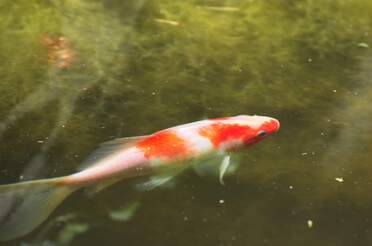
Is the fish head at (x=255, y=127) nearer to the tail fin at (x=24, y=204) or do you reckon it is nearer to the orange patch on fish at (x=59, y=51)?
the tail fin at (x=24, y=204)

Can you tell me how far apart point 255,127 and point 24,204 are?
2.67 feet

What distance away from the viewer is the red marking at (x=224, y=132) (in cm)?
201

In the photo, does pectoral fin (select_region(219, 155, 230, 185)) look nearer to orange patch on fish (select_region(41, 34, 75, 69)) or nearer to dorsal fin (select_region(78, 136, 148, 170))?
dorsal fin (select_region(78, 136, 148, 170))

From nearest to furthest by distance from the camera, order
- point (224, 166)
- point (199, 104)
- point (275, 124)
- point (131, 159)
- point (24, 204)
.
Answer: point (24, 204), point (131, 159), point (224, 166), point (275, 124), point (199, 104)

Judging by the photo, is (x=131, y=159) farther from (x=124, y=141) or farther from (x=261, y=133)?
(x=261, y=133)

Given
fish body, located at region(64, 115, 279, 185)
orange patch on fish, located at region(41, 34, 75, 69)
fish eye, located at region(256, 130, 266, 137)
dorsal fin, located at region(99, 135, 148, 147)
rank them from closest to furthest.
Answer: fish body, located at region(64, 115, 279, 185)
dorsal fin, located at region(99, 135, 148, 147)
fish eye, located at region(256, 130, 266, 137)
orange patch on fish, located at region(41, 34, 75, 69)

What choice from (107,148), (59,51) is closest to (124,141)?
(107,148)

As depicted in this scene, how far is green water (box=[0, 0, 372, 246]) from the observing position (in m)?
1.89

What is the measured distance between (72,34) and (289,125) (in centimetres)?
104

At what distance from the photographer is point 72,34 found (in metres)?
2.62

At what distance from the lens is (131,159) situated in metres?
1.88

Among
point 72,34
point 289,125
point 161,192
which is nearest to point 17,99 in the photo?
point 72,34

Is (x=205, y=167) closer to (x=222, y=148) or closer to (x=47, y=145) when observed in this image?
(x=222, y=148)

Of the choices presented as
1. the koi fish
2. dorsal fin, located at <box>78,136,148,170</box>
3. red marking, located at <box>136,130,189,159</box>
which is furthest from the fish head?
dorsal fin, located at <box>78,136,148,170</box>
